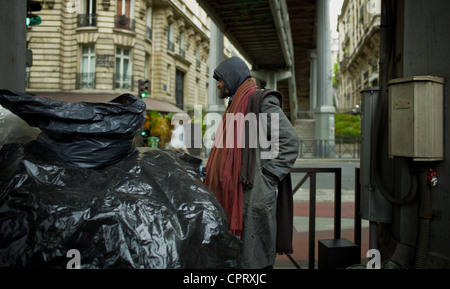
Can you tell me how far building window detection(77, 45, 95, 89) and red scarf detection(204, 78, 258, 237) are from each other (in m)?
20.8

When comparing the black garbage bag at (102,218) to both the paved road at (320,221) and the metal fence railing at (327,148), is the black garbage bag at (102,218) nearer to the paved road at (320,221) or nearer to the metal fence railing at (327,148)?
the paved road at (320,221)

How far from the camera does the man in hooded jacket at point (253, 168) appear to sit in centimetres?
208

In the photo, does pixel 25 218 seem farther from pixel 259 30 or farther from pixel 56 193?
pixel 259 30

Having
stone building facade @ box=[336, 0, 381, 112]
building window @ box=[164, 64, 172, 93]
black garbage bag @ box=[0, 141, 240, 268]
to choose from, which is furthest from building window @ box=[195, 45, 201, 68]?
black garbage bag @ box=[0, 141, 240, 268]

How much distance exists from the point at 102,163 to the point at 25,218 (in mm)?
496

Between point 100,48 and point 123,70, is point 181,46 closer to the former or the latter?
point 123,70

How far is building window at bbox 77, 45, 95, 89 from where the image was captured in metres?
20.9

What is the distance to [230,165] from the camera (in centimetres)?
219

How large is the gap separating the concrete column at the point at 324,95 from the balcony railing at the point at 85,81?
48.3ft

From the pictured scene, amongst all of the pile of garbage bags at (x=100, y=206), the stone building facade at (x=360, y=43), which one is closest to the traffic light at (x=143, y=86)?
the pile of garbage bags at (x=100, y=206)

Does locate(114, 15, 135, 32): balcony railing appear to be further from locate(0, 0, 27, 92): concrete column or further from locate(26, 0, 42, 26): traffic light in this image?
locate(0, 0, 27, 92): concrete column

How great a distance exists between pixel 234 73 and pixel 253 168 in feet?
2.45

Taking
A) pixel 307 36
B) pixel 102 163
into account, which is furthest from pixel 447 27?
pixel 307 36

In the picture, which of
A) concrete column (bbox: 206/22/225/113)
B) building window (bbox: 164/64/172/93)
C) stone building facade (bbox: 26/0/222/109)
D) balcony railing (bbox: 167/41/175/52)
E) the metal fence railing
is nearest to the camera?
concrete column (bbox: 206/22/225/113)
